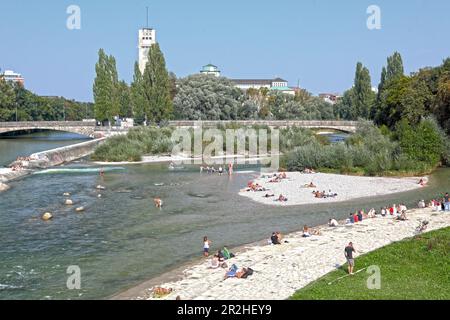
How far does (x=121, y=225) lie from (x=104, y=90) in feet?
237

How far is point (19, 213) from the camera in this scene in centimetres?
3722

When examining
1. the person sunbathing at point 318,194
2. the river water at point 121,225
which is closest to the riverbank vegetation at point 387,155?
the river water at point 121,225

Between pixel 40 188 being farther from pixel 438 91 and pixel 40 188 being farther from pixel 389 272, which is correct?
pixel 438 91

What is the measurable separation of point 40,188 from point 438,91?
44996 mm

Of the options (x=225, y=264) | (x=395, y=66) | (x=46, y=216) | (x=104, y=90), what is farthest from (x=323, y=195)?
(x=395, y=66)

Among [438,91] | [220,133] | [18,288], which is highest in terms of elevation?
[438,91]

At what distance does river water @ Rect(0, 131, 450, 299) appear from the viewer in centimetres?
2338

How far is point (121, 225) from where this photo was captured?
109 ft

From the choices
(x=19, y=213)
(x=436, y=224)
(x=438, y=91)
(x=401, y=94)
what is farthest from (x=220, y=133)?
(x=436, y=224)

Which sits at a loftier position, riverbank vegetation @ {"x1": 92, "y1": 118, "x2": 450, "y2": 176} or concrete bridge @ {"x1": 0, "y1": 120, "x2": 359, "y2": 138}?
concrete bridge @ {"x1": 0, "y1": 120, "x2": 359, "y2": 138}

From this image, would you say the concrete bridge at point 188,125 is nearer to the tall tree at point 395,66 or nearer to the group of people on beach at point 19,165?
the tall tree at point 395,66

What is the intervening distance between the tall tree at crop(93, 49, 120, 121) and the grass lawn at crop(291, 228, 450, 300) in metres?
83.5

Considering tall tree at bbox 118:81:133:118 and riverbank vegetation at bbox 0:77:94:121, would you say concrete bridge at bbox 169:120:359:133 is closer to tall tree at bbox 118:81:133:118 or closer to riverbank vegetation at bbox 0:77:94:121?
tall tree at bbox 118:81:133:118

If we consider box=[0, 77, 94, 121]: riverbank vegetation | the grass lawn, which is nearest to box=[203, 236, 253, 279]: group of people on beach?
the grass lawn
